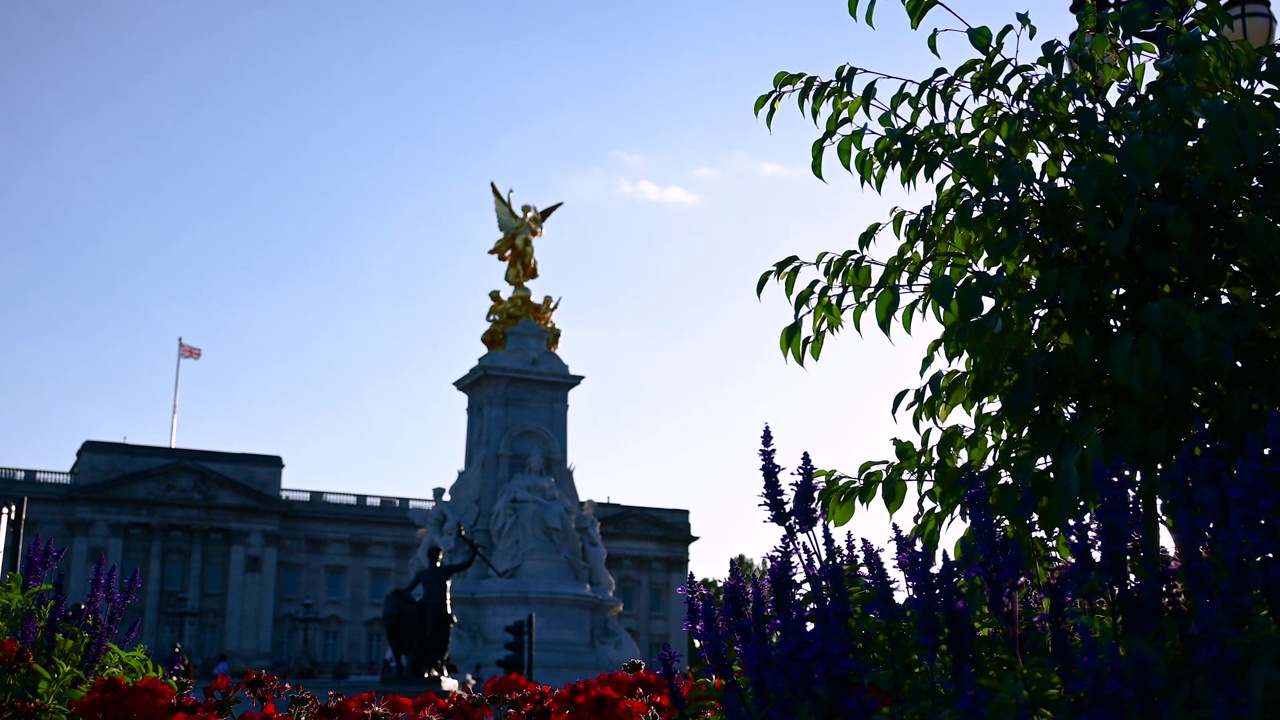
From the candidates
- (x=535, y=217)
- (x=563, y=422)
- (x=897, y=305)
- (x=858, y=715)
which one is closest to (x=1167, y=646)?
(x=858, y=715)

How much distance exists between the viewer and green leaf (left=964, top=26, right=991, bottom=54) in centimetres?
762

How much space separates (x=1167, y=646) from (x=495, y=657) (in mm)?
32259

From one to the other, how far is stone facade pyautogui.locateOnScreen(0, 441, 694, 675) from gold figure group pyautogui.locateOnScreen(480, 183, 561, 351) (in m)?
45.3

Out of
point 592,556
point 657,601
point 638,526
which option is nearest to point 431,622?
point 592,556

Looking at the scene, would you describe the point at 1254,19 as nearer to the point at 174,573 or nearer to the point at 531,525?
the point at 531,525

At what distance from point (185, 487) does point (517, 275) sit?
56840mm

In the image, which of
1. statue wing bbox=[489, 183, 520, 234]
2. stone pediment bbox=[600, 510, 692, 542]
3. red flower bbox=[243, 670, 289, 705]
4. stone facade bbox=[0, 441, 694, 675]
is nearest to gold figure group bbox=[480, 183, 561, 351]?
statue wing bbox=[489, 183, 520, 234]

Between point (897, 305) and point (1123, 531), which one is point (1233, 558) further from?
point (897, 305)

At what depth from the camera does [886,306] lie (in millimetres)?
7609

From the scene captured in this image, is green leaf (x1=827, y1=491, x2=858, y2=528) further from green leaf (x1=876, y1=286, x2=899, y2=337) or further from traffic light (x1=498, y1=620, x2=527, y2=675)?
traffic light (x1=498, y1=620, x2=527, y2=675)

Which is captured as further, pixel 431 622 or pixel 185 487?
pixel 185 487

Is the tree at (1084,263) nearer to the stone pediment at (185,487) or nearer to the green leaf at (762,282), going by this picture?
the green leaf at (762,282)

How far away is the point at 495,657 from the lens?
118 ft

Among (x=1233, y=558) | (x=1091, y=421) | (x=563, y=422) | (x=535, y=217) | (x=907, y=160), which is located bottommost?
(x=1233, y=558)
